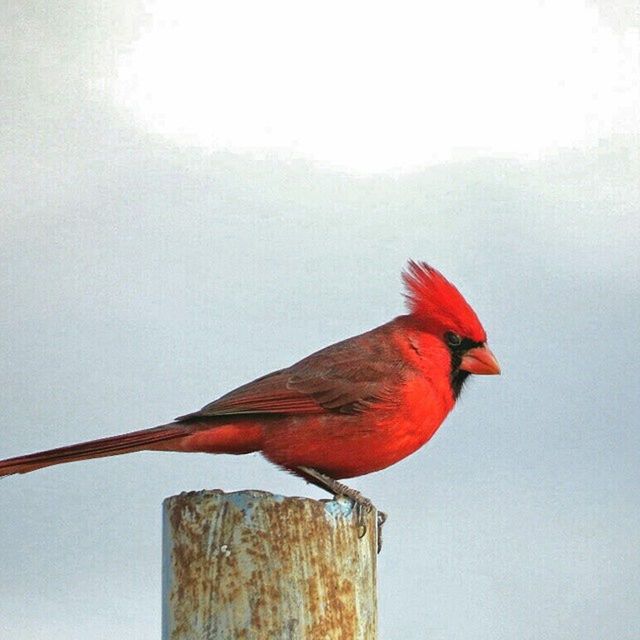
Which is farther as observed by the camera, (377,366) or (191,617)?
(377,366)

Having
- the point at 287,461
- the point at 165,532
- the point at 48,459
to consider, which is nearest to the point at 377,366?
the point at 287,461

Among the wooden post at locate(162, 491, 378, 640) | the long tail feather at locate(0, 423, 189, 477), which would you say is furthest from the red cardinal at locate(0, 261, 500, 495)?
the wooden post at locate(162, 491, 378, 640)

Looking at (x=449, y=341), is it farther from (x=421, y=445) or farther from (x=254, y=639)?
(x=254, y=639)

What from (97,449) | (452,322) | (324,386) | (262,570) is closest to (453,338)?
(452,322)

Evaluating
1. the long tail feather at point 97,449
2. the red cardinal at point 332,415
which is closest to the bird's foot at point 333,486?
the red cardinal at point 332,415

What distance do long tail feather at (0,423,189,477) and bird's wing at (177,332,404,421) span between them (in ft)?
0.30

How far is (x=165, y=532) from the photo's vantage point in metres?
2.52

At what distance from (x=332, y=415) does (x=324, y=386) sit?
136 millimetres

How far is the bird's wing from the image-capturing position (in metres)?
3.97

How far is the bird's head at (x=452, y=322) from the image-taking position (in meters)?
4.29

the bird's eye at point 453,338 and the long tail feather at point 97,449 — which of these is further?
the bird's eye at point 453,338

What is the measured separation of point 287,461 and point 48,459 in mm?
766

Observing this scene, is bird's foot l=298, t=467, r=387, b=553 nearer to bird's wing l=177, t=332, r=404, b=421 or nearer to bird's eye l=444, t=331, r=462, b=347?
bird's wing l=177, t=332, r=404, b=421

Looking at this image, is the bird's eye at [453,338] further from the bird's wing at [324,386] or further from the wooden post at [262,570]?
the wooden post at [262,570]
